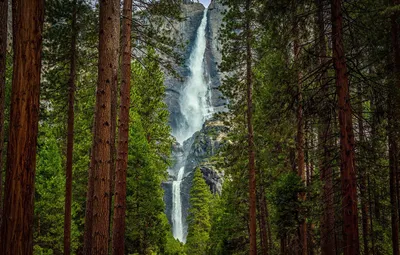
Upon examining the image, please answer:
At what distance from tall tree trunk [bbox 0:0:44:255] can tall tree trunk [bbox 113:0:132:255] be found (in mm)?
4614

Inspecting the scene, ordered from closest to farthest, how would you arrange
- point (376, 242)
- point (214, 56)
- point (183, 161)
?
point (376, 242)
point (183, 161)
point (214, 56)

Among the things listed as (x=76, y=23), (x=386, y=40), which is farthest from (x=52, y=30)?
(x=386, y=40)

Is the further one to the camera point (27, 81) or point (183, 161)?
point (183, 161)

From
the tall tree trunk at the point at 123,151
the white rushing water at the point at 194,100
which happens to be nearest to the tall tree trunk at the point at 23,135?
the tall tree trunk at the point at 123,151

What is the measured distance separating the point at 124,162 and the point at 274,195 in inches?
246

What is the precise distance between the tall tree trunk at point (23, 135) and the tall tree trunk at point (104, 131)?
232 centimetres

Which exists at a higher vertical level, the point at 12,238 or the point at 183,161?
the point at 183,161

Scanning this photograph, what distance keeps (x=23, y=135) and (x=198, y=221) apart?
34631mm

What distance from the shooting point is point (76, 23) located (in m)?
12.6

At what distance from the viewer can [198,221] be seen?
36938 mm

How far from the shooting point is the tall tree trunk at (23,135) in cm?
371

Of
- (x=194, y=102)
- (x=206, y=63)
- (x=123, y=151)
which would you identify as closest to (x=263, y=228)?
(x=123, y=151)

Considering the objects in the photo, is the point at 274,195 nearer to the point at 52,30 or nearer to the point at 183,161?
the point at 52,30

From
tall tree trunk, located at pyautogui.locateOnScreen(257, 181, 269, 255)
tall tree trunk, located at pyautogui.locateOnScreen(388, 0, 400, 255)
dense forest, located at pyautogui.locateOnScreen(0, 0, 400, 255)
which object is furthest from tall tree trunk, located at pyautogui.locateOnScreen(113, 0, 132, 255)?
tall tree trunk, located at pyautogui.locateOnScreen(257, 181, 269, 255)
